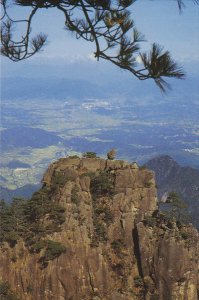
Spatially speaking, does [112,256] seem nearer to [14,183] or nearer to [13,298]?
[13,298]

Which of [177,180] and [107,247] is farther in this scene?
[177,180]

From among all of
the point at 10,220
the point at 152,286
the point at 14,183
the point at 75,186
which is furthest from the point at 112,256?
the point at 14,183

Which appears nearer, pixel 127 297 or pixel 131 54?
pixel 131 54

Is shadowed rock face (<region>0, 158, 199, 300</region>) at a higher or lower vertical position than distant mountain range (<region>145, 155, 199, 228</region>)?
higher

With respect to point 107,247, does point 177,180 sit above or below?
below

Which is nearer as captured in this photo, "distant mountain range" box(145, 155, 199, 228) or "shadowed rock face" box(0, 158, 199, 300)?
"shadowed rock face" box(0, 158, 199, 300)
